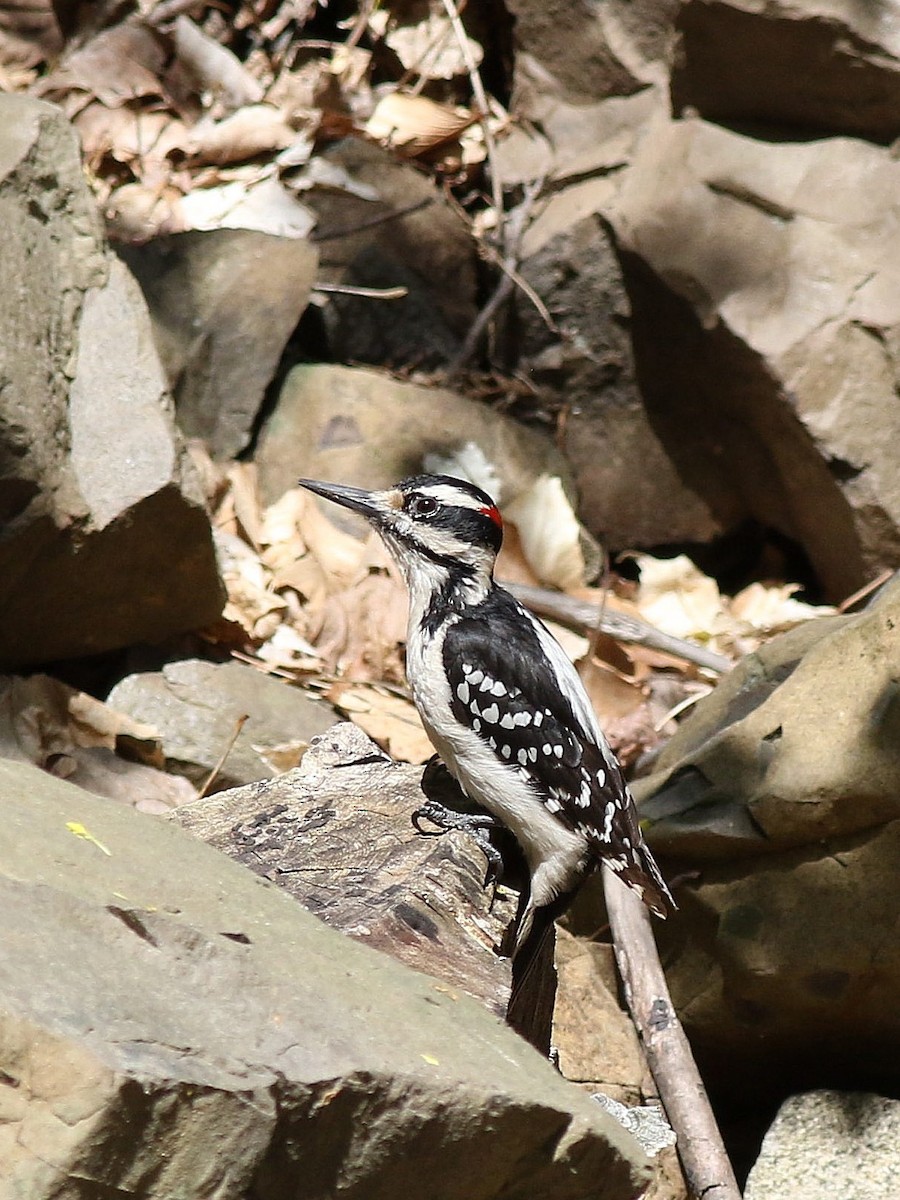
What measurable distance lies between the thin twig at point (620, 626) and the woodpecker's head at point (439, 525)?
5.97 ft

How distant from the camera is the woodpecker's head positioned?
3971 mm

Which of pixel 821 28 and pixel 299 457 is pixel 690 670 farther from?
pixel 821 28

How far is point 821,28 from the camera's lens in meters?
5.89

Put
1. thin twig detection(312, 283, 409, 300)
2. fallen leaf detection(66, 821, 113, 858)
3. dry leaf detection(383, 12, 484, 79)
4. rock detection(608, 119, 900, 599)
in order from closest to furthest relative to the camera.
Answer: fallen leaf detection(66, 821, 113, 858) → rock detection(608, 119, 900, 599) → thin twig detection(312, 283, 409, 300) → dry leaf detection(383, 12, 484, 79)

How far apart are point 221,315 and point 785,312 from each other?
2384 millimetres

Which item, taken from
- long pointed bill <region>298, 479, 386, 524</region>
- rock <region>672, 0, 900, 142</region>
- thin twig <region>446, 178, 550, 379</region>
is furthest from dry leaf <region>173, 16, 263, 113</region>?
long pointed bill <region>298, 479, 386, 524</region>

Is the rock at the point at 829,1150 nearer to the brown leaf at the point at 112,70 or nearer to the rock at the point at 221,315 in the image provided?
the rock at the point at 221,315

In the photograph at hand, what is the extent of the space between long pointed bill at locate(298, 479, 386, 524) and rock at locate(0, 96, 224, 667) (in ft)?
1.99

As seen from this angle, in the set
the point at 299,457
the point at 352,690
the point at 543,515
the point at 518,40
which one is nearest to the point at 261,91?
the point at 518,40

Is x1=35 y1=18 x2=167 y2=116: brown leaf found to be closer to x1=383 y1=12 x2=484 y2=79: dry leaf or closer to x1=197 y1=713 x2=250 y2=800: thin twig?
x1=383 y1=12 x2=484 y2=79: dry leaf

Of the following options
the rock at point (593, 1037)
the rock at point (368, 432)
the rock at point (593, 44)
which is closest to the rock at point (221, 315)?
the rock at point (368, 432)

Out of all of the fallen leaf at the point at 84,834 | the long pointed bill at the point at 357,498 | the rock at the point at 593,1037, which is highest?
the fallen leaf at the point at 84,834

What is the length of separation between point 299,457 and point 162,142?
190cm

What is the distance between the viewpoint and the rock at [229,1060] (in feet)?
6.20
